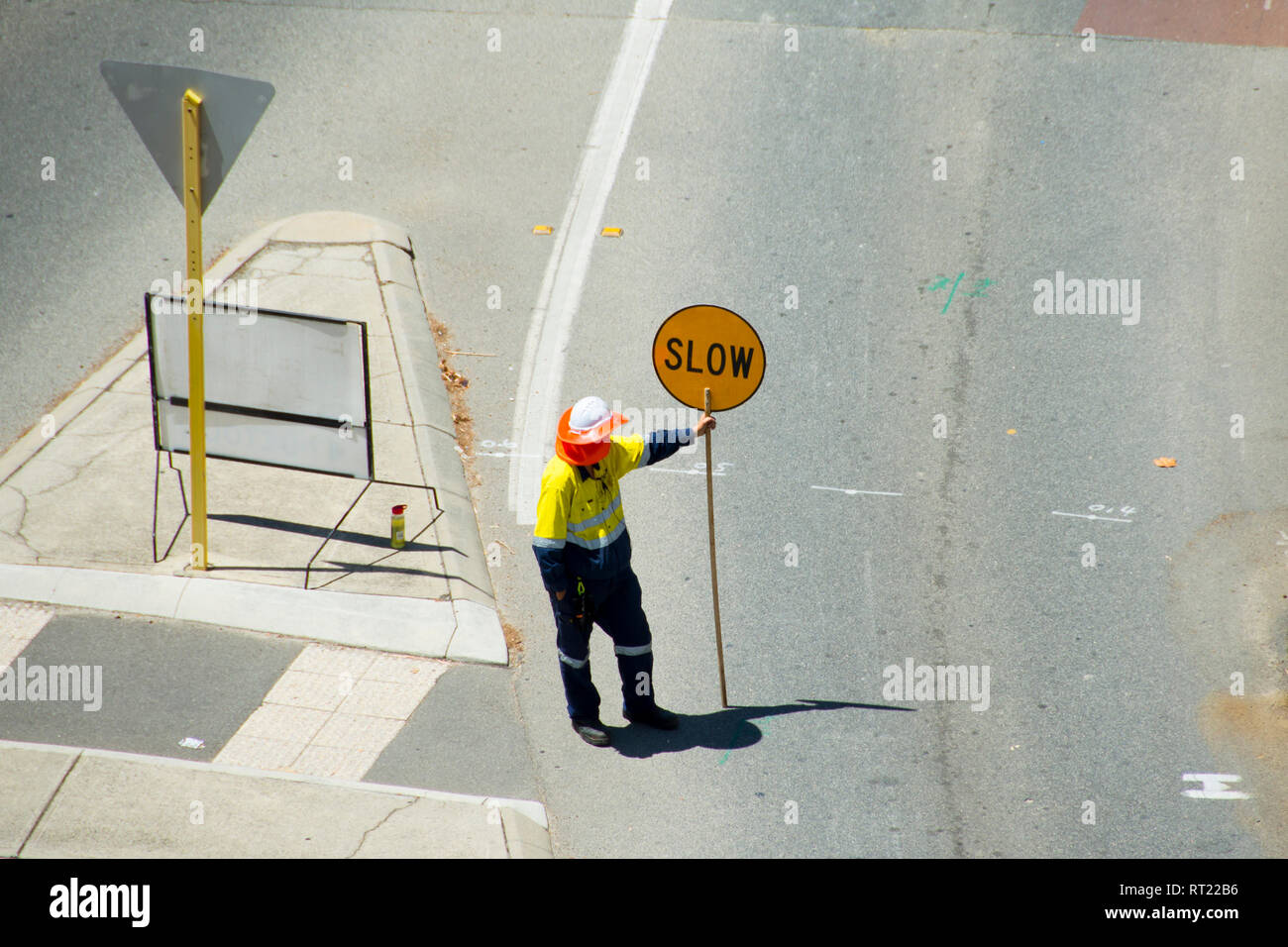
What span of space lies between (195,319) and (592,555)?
2.70 metres

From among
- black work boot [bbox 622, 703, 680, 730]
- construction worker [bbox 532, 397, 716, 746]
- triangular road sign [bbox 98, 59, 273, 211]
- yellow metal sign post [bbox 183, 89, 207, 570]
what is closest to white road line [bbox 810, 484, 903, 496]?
construction worker [bbox 532, 397, 716, 746]

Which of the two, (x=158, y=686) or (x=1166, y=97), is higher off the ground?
(x=1166, y=97)

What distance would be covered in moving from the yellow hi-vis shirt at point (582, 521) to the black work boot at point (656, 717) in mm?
888

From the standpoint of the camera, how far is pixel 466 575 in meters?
7.83

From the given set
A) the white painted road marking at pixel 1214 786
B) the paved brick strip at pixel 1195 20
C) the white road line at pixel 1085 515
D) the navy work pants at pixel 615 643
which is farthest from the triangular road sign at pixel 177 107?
the paved brick strip at pixel 1195 20

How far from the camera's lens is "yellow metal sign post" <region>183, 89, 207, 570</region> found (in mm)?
6688

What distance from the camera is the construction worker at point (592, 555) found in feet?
20.4

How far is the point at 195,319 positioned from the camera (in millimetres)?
7090

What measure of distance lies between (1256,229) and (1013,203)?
2.06m

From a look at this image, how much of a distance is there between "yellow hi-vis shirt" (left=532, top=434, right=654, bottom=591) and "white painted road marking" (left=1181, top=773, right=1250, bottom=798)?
3115 millimetres

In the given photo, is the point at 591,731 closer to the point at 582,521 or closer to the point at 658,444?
the point at 582,521

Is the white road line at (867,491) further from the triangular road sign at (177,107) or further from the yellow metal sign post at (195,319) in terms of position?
the triangular road sign at (177,107)

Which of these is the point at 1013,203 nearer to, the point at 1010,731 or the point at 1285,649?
the point at 1285,649

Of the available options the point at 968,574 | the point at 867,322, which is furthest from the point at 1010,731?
the point at 867,322
